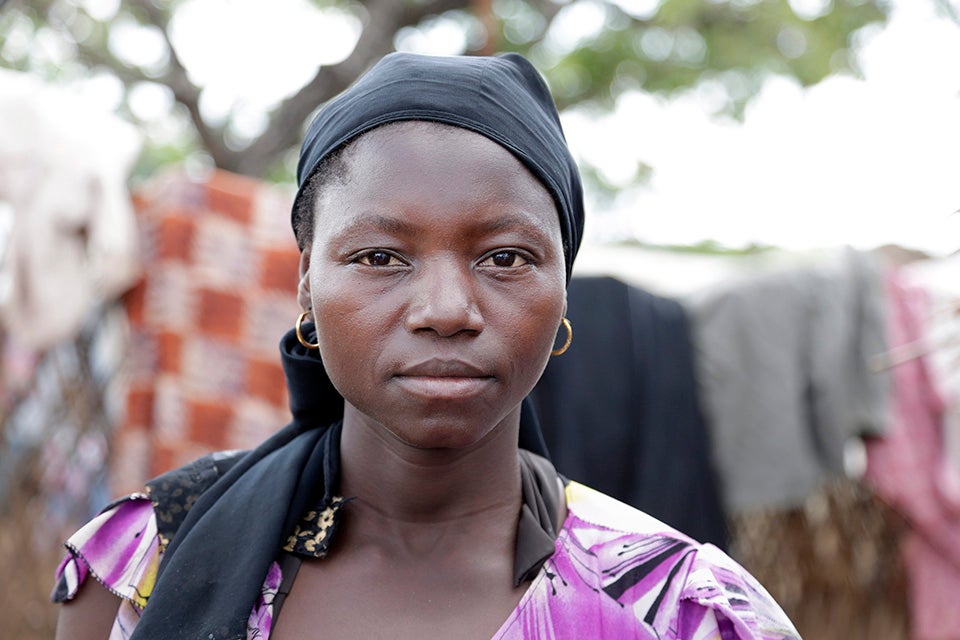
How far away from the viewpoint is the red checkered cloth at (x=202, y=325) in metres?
3.83

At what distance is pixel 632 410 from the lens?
147 inches

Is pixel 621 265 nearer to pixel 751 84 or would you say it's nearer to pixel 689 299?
A: pixel 689 299

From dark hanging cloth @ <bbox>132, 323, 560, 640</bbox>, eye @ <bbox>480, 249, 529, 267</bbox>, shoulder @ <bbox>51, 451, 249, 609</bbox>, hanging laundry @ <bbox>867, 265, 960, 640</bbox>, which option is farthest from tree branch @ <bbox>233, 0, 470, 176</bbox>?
eye @ <bbox>480, 249, 529, 267</bbox>

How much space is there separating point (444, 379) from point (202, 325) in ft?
9.02

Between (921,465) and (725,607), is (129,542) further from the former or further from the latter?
(921,465)

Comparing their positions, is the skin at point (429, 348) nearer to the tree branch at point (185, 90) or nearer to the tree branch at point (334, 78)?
the tree branch at point (334, 78)

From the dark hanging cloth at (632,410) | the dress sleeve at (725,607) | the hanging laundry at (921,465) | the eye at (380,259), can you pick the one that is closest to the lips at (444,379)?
the eye at (380,259)

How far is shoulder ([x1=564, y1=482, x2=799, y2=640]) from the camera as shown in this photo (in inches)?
55.7

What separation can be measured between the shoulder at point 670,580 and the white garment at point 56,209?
8.65 feet

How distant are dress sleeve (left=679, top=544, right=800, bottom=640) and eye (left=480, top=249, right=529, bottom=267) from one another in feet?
Result: 1.65

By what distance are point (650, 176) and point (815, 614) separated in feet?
20.4

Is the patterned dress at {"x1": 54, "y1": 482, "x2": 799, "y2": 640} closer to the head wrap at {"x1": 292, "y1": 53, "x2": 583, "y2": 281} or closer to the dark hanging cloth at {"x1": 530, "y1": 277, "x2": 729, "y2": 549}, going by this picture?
the head wrap at {"x1": 292, "y1": 53, "x2": 583, "y2": 281}

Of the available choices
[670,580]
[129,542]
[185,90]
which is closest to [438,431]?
[670,580]

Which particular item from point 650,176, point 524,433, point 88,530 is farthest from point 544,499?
point 650,176
